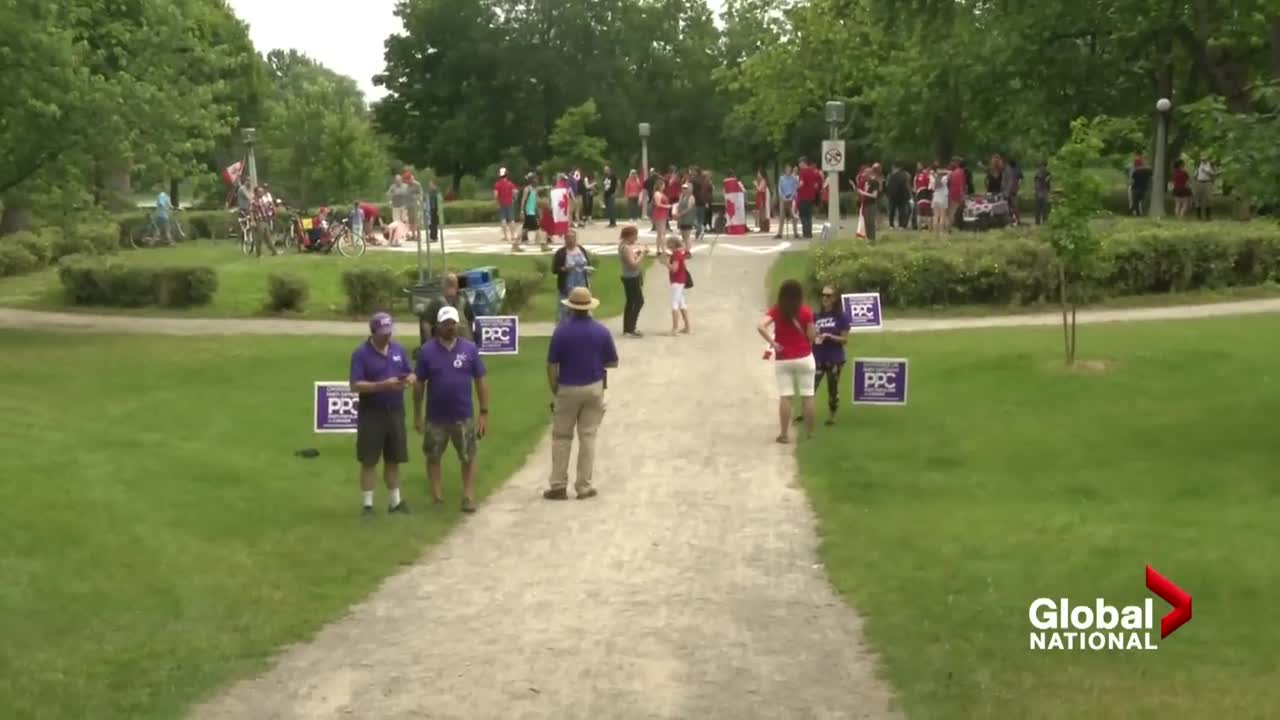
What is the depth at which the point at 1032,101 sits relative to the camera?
39.1m

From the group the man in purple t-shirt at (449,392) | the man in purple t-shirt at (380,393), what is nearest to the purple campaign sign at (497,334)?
the man in purple t-shirt at (449,392)

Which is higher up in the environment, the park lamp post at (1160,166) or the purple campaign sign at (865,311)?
the park lamp post at (1160,166)

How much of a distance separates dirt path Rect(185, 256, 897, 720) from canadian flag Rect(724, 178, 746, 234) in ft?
76.1

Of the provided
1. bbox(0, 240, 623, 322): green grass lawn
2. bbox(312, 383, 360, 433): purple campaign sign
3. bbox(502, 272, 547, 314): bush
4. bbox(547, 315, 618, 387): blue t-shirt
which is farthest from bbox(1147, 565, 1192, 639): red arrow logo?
bbox(502, 272, 547, 314): bush

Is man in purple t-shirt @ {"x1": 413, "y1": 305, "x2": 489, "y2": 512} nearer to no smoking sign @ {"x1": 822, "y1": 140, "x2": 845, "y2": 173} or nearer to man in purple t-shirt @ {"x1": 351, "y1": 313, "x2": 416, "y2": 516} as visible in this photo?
man in purple t-shirt @ {"x1": 351, "y1": 313, "x2": 416, "y2": 516}

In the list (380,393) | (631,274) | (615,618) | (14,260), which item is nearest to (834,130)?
(631,274)

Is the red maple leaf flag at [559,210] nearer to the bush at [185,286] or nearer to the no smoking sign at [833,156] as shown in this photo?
the bush at [185,286]

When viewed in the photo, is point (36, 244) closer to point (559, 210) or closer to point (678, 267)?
point (559, 210)

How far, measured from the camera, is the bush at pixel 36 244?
37.5 m

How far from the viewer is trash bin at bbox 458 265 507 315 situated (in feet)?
74.2

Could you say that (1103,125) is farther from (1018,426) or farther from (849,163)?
(849,163)

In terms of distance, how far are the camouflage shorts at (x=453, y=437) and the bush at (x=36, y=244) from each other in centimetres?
2675

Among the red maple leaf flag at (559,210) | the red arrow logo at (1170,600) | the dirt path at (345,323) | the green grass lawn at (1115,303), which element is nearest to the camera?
the red arrow logo at (1170,600)

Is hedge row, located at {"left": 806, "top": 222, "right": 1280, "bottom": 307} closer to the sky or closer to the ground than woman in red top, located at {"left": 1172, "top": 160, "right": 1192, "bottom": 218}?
closer to the ground
